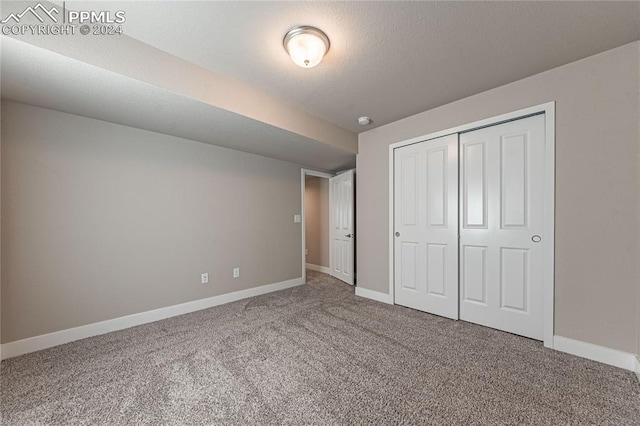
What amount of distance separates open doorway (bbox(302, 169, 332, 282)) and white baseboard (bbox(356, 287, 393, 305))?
1584 mm

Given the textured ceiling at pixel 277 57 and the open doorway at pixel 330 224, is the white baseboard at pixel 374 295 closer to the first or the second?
the open doorway at pixel 330 224

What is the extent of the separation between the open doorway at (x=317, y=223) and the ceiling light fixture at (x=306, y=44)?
11.4 feet

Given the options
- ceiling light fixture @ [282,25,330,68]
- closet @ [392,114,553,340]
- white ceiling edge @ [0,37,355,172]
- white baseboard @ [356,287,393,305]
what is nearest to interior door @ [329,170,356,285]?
white baseboard @ [356,287,393,305]

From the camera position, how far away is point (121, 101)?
7.06ft

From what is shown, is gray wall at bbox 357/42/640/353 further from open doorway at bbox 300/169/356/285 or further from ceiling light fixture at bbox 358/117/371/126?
open doorway at bbox 300/169/356/285

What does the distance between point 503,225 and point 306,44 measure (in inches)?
95.8

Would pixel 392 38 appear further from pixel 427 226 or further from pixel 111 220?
pixel 111 220

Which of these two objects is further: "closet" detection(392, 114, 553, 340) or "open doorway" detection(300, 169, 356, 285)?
"open doorway" detection(300, 169, 356, 285)

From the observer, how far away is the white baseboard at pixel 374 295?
11.3ft

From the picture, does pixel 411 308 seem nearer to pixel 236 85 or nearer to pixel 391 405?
pixel 391 405

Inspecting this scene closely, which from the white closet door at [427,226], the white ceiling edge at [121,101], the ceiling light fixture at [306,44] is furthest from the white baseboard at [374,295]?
the ceiling light fixture at [306,44]

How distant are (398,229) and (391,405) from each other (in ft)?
7.09

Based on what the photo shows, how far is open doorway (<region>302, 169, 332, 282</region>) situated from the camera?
5.48 meters

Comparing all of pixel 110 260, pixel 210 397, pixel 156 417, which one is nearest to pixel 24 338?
pixel 110 260
